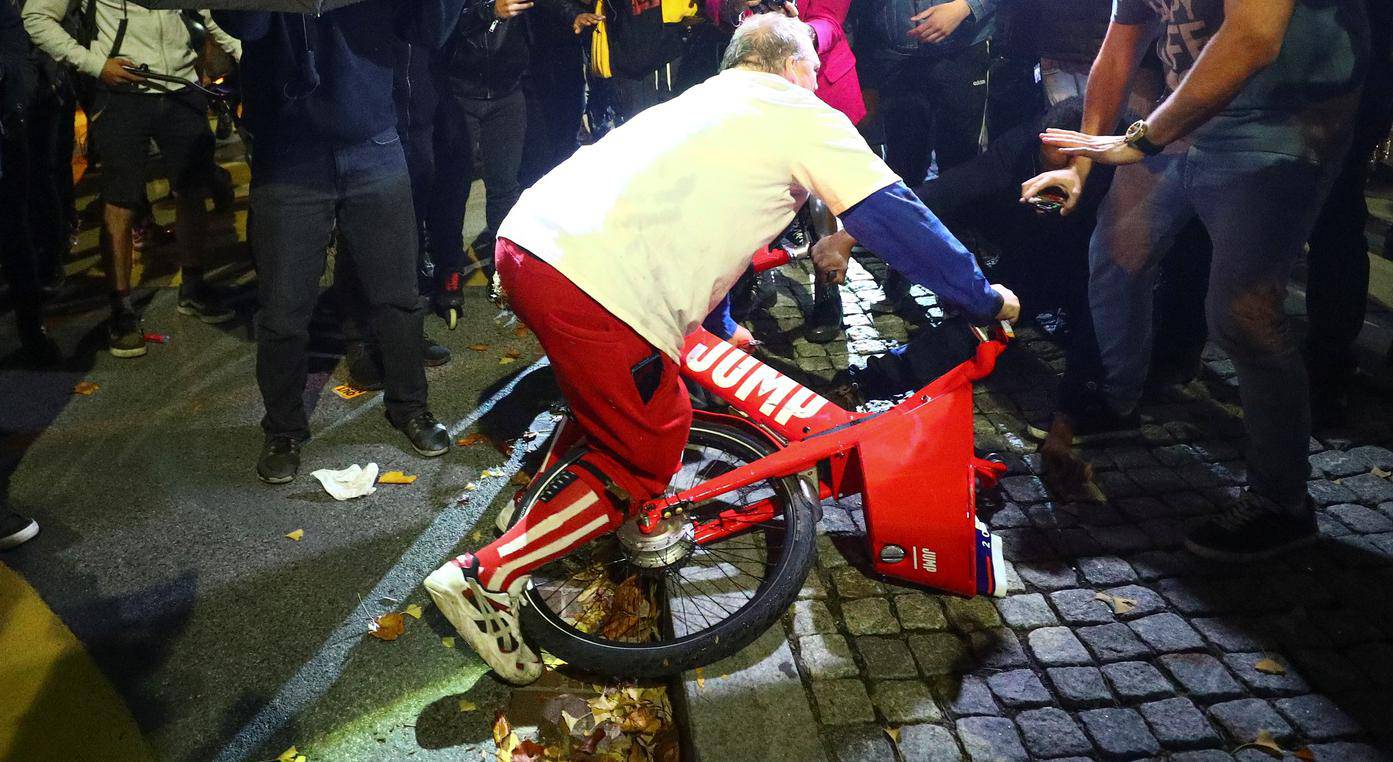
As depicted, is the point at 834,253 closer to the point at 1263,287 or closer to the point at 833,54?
the point at 1263,287

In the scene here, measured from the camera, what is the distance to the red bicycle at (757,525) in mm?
3348

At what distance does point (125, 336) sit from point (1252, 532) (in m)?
6.13

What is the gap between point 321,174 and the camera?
4.36 metres

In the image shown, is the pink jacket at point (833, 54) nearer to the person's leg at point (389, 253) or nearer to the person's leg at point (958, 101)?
the person's leg at point (958, 101)

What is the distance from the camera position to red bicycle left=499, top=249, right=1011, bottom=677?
3348 mm

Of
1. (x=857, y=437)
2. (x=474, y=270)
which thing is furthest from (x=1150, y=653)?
(x=474, y=270)

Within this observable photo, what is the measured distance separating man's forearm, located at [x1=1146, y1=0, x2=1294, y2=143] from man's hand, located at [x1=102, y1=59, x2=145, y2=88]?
5429mm

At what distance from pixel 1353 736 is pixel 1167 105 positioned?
2178 mm

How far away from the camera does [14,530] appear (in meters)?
4.32

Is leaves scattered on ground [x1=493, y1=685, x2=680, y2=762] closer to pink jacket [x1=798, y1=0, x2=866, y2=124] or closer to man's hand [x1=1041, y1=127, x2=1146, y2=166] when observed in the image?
man's hand [x1=1041, y1=127, x2=1146, y2=166]

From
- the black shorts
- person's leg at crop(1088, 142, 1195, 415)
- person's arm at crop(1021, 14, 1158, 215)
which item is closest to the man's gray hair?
person's arm at crop(1021, 14, 1158, 215)

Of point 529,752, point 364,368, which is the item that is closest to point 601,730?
point 529,752

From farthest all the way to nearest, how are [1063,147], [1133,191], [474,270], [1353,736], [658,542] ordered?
1. [474,270]
2. [1133,191]
3. [1063,147]
4. [658,542]
5. [1353,736]

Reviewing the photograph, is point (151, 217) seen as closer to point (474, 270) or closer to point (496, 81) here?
point (474, 270)
